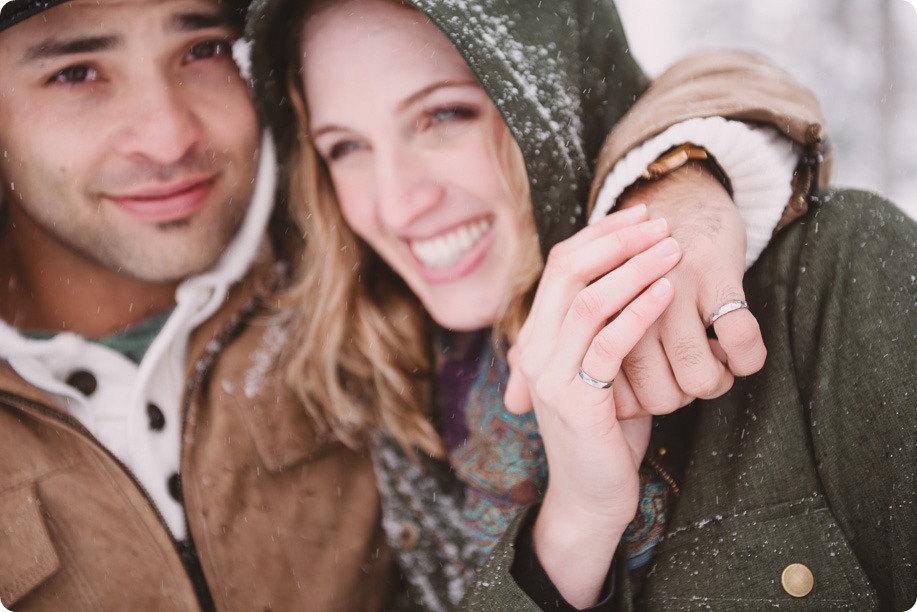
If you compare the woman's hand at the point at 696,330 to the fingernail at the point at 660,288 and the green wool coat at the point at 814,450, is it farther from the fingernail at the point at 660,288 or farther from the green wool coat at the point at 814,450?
the green wool coat at the point at 814,450

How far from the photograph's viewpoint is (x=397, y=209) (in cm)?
149

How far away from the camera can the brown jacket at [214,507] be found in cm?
142

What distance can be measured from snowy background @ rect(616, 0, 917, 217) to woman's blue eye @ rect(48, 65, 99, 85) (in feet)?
4.63

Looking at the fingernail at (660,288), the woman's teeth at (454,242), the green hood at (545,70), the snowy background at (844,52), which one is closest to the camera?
the fingernail at (660,288)

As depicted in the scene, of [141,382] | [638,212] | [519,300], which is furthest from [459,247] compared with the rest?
[141,382]

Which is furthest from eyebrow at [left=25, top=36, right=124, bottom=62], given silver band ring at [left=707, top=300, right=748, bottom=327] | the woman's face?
silver band ring at [left=707, top=300, right=748, bottom=327]

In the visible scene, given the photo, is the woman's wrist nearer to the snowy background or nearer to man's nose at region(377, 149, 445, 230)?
man's nose at region(377, 149, 445, 230)

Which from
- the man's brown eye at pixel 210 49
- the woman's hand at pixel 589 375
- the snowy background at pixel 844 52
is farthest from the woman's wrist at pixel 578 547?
the snowy background at pixel 844 52

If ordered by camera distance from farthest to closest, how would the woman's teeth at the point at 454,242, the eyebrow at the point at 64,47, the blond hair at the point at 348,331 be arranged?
1. the blond hair at the point at 348,331
2. the woman's teeth at the point at 454,242
3. the eyebrow at the point at 64,47

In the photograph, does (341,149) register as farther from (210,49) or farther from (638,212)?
(638,212)

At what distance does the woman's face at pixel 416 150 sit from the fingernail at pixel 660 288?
0.55m

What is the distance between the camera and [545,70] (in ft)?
4.23

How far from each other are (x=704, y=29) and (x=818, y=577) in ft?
5.54

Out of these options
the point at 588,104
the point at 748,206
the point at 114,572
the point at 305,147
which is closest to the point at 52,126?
the point at 305,147
